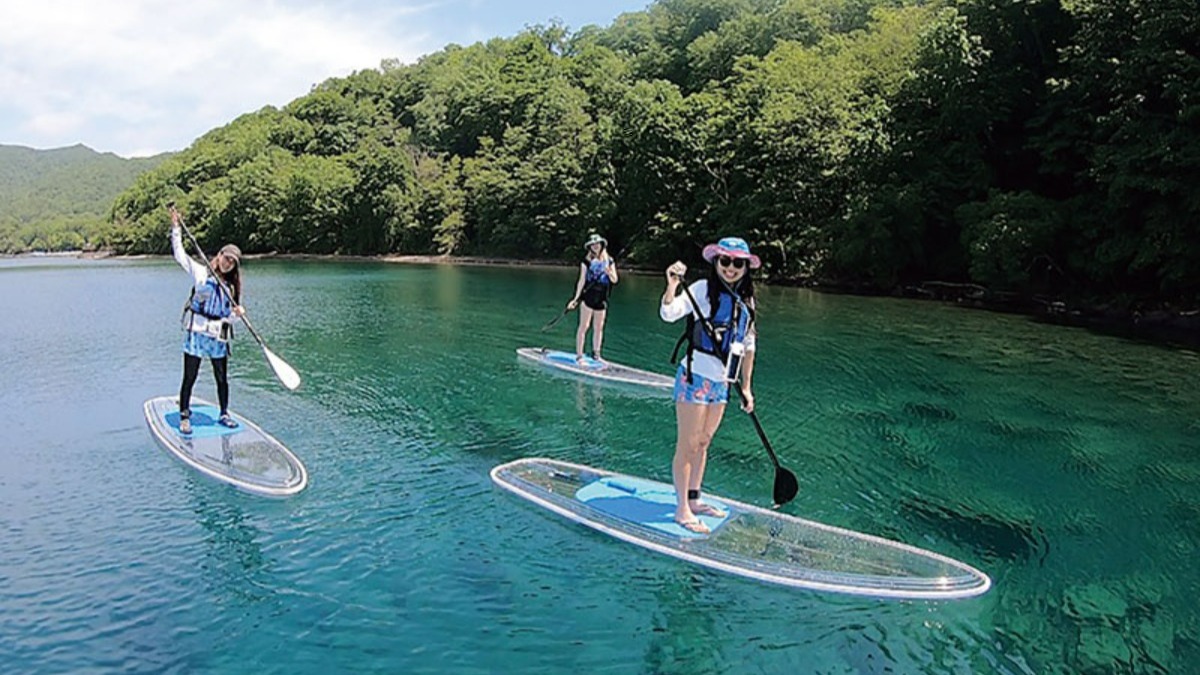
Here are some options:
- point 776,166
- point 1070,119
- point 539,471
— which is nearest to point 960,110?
point 1070,119

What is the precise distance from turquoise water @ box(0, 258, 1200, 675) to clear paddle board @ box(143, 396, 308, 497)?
0.62 ft

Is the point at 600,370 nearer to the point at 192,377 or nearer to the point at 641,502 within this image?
the point at 641,502

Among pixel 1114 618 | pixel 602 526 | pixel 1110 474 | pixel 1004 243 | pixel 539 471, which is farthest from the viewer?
pixel 1004 243

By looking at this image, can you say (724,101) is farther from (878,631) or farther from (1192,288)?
(878,631)

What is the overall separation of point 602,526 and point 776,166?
39.6m

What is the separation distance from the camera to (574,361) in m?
15.7

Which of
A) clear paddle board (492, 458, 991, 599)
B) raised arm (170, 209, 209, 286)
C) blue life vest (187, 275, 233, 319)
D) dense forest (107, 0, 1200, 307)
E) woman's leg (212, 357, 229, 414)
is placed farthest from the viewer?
dense forest (107, 0, 1200, 307)

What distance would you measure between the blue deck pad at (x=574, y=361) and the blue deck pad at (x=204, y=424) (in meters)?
6.66

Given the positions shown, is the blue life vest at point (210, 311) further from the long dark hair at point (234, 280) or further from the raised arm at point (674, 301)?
the raised arm at point (674, 301)

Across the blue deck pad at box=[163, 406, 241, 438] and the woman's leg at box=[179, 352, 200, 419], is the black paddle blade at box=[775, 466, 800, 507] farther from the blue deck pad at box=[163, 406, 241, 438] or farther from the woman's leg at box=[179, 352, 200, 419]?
the woman's leg at box=[179, 352, 200, 419]

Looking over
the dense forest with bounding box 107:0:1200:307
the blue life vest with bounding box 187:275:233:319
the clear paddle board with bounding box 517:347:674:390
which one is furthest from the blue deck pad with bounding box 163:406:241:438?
the dense forest with bounding box 107:0:1200:307

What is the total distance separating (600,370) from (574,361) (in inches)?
34.0

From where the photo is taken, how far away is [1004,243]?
95.6ft

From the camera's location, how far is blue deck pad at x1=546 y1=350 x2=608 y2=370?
50.0 ft
